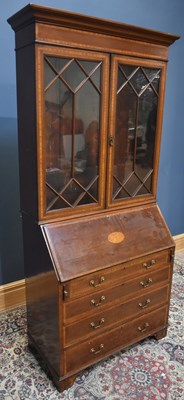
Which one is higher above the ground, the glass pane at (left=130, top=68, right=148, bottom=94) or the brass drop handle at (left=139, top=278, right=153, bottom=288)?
the glass pane at (left=130, top=68, right=148, bottom=94)

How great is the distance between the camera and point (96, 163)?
1.59m

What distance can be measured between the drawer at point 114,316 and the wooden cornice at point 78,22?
136 centimetres

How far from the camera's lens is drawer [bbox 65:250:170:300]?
1479 mm

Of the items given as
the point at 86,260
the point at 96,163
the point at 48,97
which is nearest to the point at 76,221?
the point at 86,260

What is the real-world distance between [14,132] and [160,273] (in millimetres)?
1259

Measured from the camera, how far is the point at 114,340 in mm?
1741

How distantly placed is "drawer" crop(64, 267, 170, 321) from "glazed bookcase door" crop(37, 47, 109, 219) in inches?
17.1

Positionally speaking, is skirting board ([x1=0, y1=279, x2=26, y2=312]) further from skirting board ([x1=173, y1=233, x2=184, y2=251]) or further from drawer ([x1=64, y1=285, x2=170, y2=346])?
skirting board ([x1=173, y1=233, x2=184, y2=251])

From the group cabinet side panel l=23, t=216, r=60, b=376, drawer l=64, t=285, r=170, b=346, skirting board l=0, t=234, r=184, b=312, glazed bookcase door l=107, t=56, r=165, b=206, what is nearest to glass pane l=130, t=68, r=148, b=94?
glazed bookcase door l=107, t=56, r=165, b=206

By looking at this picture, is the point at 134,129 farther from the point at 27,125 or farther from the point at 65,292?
the point at 65,292

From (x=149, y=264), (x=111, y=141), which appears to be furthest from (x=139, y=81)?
(x=149, y=264)

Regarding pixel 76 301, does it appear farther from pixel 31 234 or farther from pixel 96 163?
pixel 96 163

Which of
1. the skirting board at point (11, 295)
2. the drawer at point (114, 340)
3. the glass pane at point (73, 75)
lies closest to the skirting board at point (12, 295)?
the skirting board at point (11, 295)

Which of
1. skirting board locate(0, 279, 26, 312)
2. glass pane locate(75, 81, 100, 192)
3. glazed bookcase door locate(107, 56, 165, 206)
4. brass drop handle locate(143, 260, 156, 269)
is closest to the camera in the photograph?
glass pane locate(75, 81, 100, 192)
